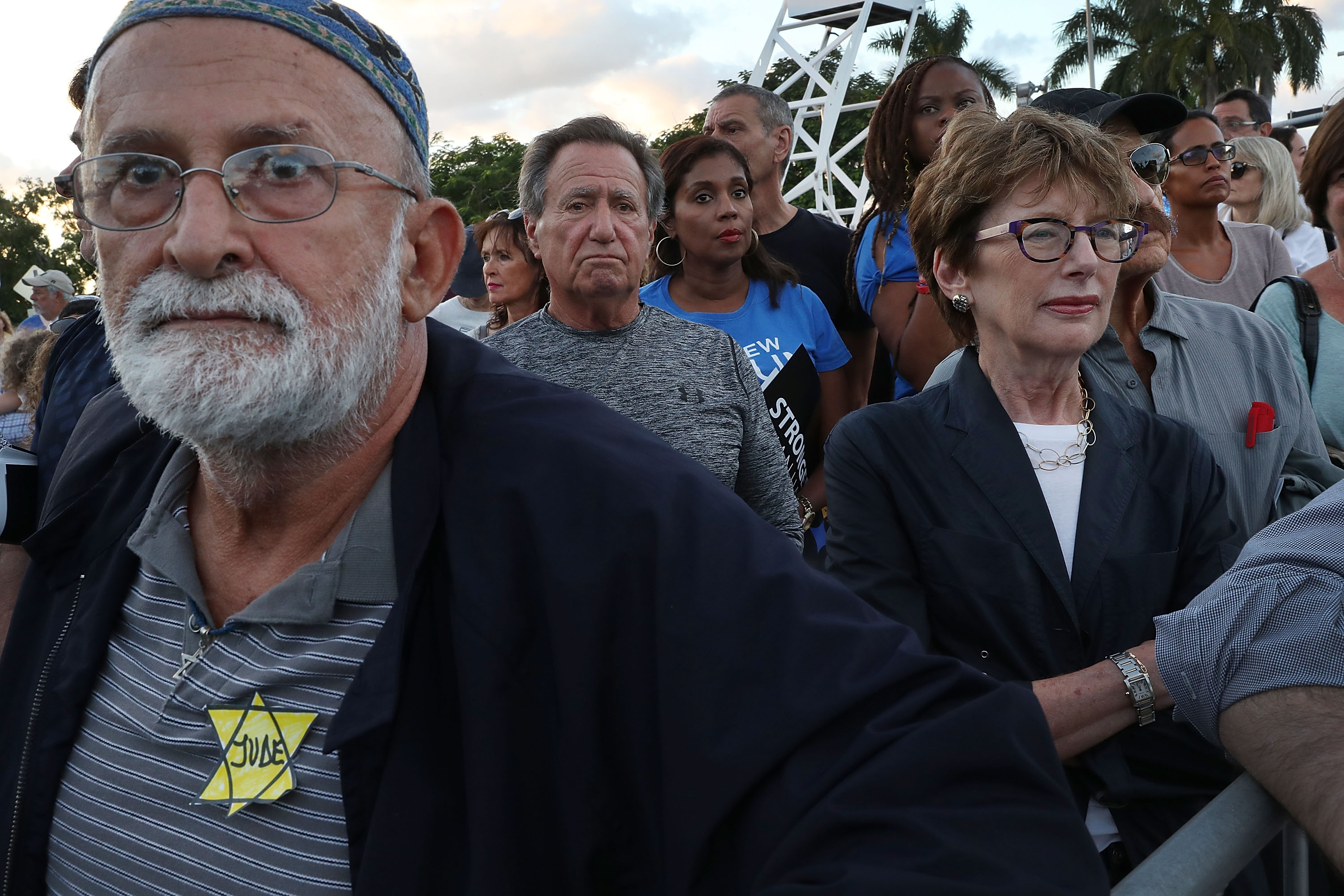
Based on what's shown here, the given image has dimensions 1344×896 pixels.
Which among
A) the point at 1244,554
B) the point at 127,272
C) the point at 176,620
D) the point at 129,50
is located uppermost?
the point at 129,50

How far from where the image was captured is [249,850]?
1.41 metres

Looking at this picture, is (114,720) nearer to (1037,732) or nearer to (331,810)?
(331,810)

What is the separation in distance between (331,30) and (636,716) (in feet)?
3.58

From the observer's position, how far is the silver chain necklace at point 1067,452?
91.7 inches

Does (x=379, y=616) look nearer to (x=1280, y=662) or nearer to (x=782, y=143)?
(x=1280, y=662)

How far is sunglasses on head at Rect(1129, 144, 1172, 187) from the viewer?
2.85 metres

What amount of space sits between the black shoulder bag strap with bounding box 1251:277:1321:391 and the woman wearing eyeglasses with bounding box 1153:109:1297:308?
0.89m

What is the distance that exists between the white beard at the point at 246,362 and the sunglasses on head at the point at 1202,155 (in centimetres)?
393

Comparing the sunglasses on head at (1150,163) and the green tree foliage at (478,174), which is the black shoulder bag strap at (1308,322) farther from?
the green tree foliage at (478,174)

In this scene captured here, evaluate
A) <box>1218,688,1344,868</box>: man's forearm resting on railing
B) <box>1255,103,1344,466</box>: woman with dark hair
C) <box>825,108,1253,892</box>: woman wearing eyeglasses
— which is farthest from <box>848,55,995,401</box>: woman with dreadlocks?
<box>1218,688,1344,868</box>: man's forearm resting on railing

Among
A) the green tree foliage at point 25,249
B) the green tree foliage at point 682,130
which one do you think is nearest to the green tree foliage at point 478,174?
the green tree foliage at point 682,130

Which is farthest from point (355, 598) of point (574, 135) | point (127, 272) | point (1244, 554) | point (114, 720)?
point (574, 135)

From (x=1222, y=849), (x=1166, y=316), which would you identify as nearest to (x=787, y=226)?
(x=1166, y=316)

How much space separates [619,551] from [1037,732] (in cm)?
A: 53
